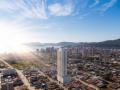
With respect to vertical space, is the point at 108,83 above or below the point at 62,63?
below

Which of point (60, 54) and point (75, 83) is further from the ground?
point (60, 54)

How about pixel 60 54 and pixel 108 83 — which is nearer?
pixel 108 83

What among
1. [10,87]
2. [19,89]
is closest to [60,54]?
[19,89]

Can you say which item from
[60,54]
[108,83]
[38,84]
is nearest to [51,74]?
[60,54]

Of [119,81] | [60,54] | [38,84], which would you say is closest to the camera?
[38,84]

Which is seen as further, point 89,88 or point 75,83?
point 75,83

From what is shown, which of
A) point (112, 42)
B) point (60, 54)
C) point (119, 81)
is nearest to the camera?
point (119, 81)

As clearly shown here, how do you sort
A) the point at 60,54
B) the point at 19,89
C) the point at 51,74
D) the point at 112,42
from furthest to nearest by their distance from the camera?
1. the point at 112,42
2. the point at 51,74
3. the point at 60,54
4. the point at 19,89

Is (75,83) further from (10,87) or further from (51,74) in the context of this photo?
(10,87)

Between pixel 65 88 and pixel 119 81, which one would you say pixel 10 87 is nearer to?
pixel 65 88
